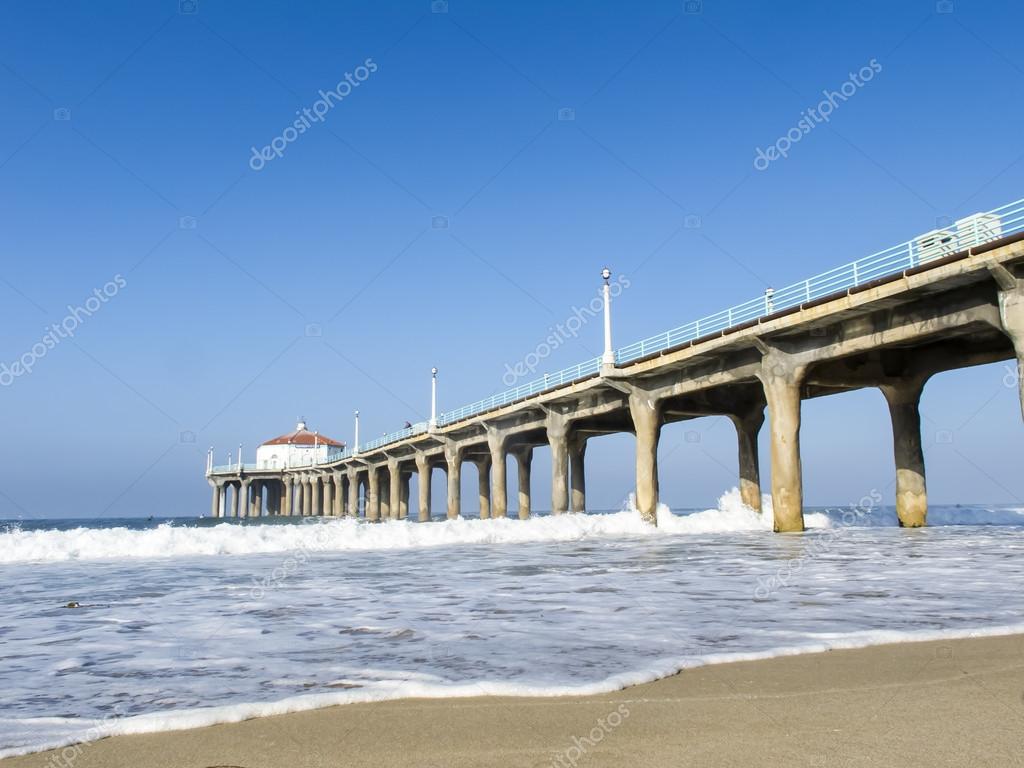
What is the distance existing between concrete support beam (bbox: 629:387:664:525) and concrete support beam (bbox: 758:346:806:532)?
29.5 feet

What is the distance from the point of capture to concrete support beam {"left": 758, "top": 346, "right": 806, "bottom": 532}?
2636cm

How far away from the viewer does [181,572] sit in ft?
50.9

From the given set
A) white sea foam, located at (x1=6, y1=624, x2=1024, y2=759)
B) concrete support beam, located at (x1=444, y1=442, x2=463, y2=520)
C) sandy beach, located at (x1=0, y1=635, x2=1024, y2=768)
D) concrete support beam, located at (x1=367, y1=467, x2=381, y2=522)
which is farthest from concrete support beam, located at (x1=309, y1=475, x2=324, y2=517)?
sandy beach, located at (x1=0, y1=635, x2=1024, y2=768)

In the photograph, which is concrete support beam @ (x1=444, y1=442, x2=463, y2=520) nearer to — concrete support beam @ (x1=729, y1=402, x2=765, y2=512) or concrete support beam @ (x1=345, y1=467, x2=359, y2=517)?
concrete support beam @ (x1=729, y1=402, x2=765, y2=512)

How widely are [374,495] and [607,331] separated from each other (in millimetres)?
54604

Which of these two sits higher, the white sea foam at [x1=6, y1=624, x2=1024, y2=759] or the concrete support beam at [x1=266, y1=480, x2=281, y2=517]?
the concrete support beam at [x1=266, y1=480, x2=281, y2=517]

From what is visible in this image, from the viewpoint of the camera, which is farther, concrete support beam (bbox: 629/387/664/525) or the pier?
concrete support beam (bbox: 629/387/664/525)

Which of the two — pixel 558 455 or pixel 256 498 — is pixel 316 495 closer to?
pixel 256 498

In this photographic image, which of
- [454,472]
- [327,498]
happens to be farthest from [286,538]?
[327,498]

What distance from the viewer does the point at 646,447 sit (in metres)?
35.6

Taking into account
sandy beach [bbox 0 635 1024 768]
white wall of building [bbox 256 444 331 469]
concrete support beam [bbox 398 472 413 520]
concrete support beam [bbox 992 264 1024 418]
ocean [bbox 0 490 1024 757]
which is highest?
white wall of building [bbox 256 444 331 469]

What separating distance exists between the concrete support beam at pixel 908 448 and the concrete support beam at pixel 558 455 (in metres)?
18.1

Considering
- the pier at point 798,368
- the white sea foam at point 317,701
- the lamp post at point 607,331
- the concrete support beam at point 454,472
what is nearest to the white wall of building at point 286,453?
the concrete support beam at point 454,472

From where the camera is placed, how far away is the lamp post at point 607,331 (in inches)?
1411
